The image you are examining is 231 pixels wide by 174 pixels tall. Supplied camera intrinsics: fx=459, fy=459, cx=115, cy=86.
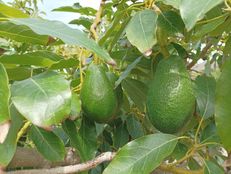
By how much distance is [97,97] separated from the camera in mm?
1098

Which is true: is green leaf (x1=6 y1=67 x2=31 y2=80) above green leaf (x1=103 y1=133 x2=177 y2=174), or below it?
above

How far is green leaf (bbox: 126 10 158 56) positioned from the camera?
1028 millimetres

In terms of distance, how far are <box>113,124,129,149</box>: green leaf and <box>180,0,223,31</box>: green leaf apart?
67 cm

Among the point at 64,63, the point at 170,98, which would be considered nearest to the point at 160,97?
the point at 170,98

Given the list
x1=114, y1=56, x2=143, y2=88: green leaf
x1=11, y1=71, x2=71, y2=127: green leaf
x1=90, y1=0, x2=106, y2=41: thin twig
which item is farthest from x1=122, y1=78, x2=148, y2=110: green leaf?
x1=11, y1=71, x2=71, y2=127: green leaf

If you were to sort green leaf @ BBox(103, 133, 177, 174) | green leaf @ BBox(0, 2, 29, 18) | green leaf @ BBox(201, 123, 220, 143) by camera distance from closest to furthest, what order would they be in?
green leaf @ BBox(103, 133, 177, 174) → green leaf @ BBox(0, 2, 29, 18) → green leaf @ BBox(201, 123, 220, 143)

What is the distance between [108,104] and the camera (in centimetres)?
111

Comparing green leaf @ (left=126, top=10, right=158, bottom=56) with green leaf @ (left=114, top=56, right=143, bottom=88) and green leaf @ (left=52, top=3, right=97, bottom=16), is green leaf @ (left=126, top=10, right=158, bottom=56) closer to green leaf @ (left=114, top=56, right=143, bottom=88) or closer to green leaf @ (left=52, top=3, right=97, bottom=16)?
green leaf @ (left=114, top=56, right=143, bottom=88)

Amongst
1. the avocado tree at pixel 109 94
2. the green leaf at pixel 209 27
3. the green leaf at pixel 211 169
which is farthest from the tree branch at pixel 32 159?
the green leaf at pixel 209 27

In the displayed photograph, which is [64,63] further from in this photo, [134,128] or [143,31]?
[134,128]

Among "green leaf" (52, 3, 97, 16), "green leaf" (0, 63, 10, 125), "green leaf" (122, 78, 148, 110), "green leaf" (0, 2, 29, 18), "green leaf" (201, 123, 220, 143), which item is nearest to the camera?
"green leaf" (0, 63, 10, 125)

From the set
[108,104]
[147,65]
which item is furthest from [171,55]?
[108,104]

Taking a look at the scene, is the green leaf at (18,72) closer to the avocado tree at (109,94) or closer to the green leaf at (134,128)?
the avocado tree at (109,94)

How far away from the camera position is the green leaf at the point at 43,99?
0.80m
